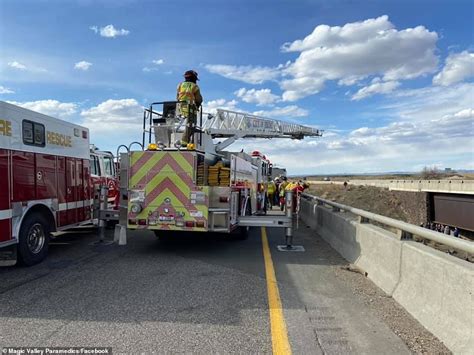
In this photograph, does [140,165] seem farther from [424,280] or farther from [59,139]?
[424,280]

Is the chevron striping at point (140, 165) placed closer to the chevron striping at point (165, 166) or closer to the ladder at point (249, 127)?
the chevron striping at point (165, 166)

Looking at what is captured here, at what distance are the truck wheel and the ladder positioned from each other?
17518 millimetres

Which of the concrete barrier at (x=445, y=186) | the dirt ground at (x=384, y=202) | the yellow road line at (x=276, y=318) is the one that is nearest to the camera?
the yellow road line at (x=276, y=318)

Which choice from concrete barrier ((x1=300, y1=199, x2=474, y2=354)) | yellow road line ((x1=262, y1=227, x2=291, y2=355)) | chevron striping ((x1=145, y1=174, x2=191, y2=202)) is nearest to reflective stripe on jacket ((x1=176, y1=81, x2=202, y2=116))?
chevron striping ((x1=145, y1=174, x2=191, y2=202))

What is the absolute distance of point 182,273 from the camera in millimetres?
7188

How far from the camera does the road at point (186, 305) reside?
4.27 metres

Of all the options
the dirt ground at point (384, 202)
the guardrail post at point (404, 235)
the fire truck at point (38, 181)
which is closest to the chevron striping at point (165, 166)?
the fire truck at point (38, 181)

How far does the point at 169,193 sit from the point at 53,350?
15.8 feet

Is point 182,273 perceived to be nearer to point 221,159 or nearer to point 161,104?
point 221,159

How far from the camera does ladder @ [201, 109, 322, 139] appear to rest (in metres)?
27.1

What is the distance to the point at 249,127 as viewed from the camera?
28250 millimetres

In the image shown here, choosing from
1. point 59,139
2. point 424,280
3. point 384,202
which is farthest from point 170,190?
point 384,202

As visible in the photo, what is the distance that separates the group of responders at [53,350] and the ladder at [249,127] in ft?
71.3

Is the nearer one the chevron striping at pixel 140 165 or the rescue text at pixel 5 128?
the rescue text at pixel 5 128
